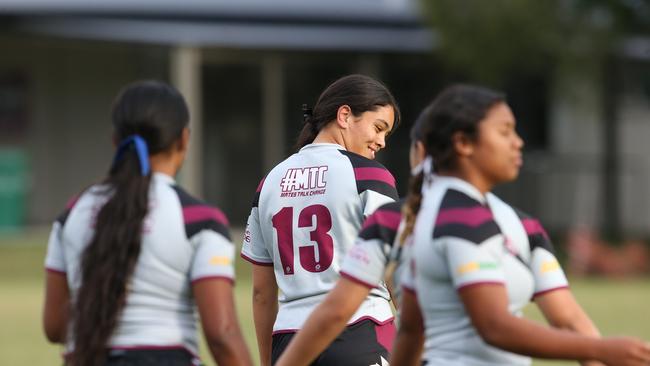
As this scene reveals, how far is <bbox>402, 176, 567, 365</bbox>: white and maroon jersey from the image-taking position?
412cm

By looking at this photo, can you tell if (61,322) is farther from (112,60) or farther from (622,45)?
(112,60)

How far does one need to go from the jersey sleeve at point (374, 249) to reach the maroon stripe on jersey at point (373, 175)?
1.14 meters

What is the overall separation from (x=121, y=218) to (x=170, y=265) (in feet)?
0.70

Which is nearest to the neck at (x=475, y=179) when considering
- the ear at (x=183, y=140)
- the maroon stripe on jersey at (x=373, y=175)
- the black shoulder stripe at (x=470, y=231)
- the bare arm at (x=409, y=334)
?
the black shoulder stripe at (x=470, y=231)

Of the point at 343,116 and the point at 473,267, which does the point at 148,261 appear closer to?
the point at 473,267

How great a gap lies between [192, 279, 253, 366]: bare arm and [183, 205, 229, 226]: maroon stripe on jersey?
0.19 metres

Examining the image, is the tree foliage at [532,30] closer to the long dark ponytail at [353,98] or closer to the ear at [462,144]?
the long dark ponytail at [353,98]

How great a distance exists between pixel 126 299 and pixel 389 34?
26666mm

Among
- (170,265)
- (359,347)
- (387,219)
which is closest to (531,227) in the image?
(387,219)

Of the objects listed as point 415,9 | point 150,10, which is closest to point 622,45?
point 415,9

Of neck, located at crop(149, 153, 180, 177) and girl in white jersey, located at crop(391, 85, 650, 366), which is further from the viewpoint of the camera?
neck, located at crop(149, 153, 180, 177)

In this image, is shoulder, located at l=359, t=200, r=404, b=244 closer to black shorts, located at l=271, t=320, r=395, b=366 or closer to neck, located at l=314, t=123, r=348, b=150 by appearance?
black shorts, located at l=271, t=320, r=395, b=366

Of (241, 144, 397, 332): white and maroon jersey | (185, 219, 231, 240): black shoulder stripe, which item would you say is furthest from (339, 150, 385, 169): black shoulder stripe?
(185, 219, 231, 240): black shoulder stripe

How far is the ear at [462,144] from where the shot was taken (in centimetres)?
428
